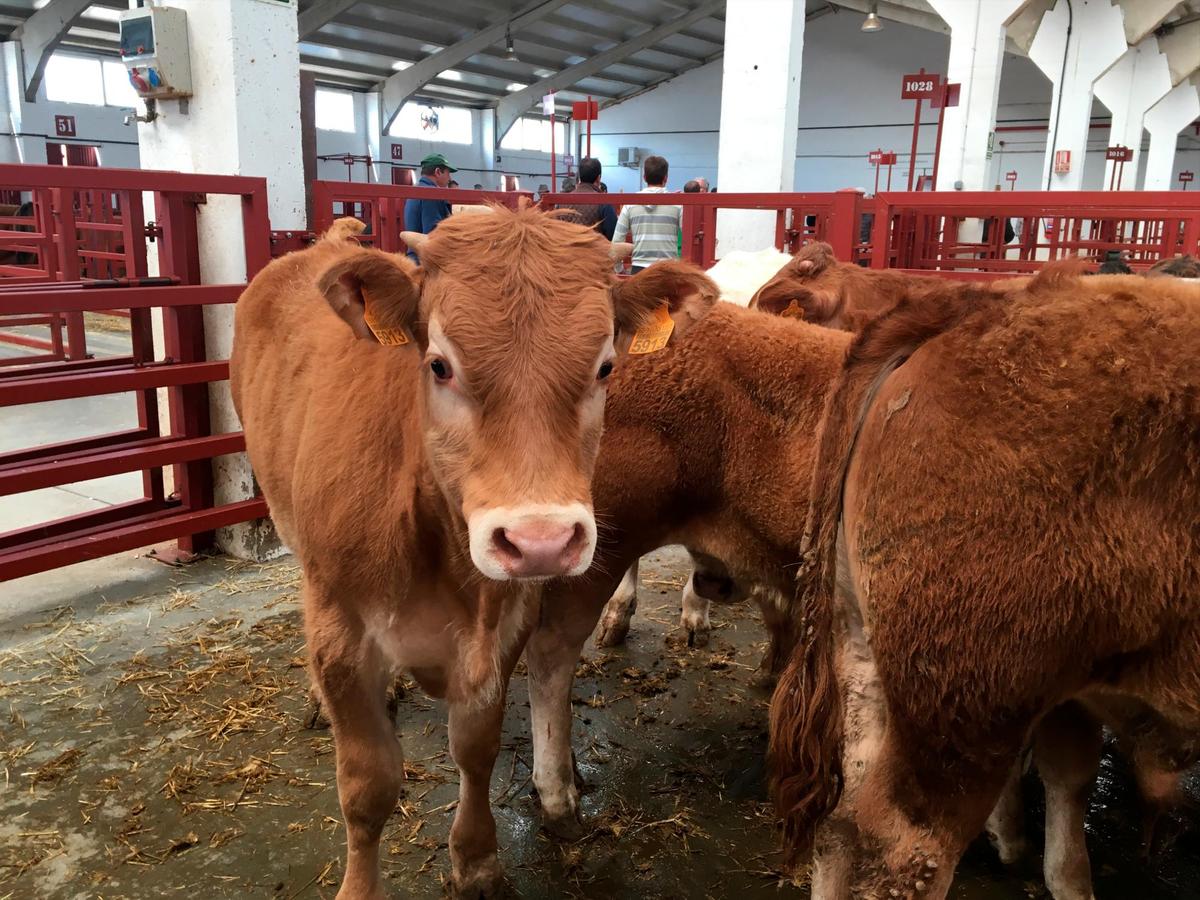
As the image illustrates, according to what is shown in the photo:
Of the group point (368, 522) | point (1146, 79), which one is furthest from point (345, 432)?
point (1146, 79)

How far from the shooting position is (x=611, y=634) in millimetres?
3889

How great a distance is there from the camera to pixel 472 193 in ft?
17.9

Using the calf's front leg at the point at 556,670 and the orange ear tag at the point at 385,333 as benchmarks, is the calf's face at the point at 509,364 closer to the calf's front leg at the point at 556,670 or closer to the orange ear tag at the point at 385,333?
the orange ear tag at the point at 385,333

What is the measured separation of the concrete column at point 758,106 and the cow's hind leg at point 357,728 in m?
5.95

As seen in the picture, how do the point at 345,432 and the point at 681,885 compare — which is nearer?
the point at 345,432

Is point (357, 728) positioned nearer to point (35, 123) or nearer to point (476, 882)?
point (476, 882)

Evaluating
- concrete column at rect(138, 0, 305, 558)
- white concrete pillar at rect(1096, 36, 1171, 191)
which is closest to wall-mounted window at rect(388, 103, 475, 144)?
white concrete pillar at rect(1096, 36, 1171, 191)

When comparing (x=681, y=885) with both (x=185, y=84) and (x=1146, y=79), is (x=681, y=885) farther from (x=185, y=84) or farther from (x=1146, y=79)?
(x=1146, y=79)

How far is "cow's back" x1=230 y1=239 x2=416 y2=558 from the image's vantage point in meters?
2.12

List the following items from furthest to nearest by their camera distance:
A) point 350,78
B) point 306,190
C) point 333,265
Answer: point 350,78
point 306,190
point 333,265

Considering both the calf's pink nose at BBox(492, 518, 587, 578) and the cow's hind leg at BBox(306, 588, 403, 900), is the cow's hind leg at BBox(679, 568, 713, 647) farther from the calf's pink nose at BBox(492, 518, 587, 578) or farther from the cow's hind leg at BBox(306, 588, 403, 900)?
the calf's pink nose at BBox(492, 518, 587, 578)

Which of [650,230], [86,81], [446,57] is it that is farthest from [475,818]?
[446,57]

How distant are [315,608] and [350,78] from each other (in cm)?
2682

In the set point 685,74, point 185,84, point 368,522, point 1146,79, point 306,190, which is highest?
point 685,74
